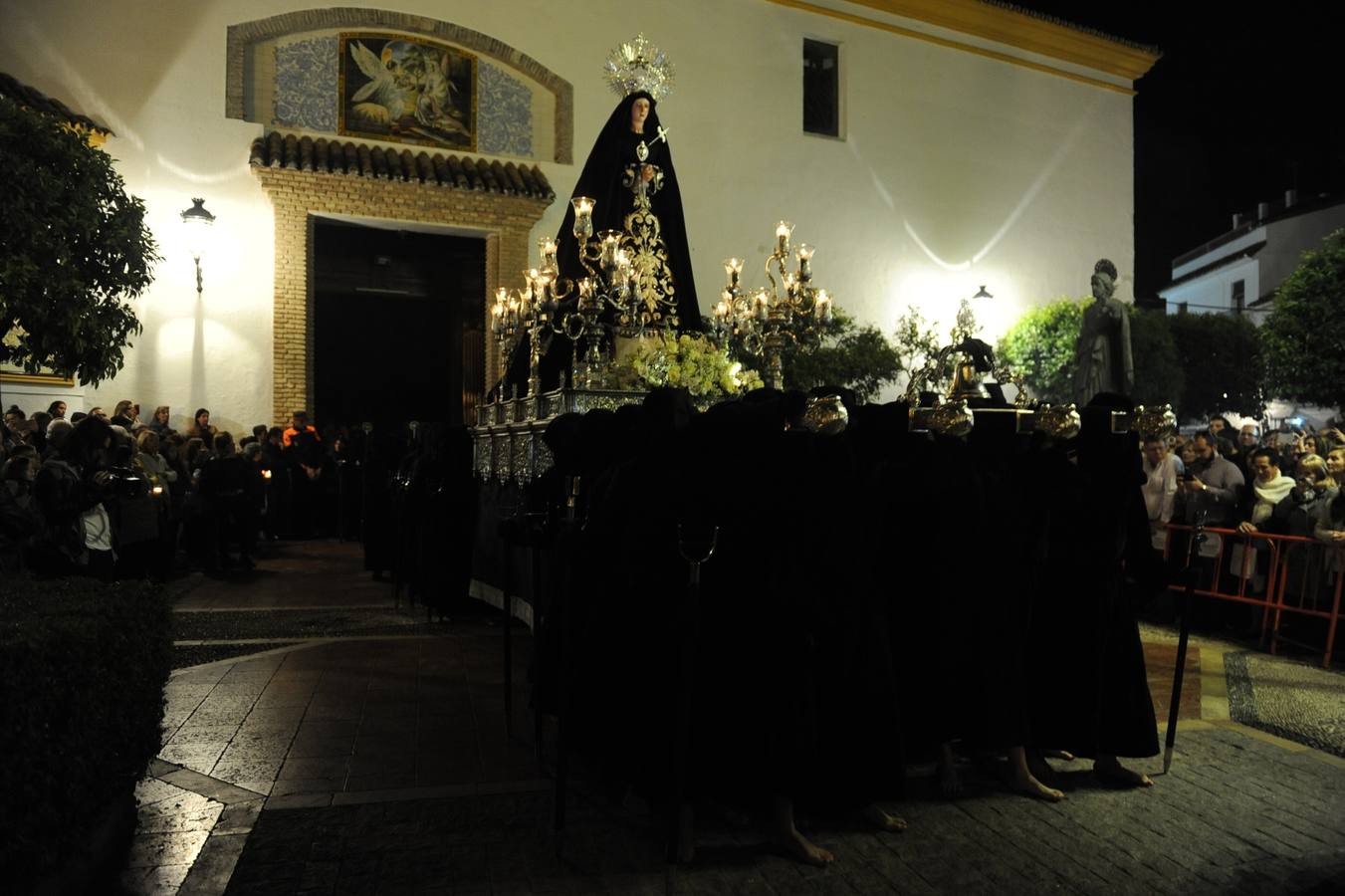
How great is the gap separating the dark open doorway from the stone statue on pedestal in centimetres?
1195

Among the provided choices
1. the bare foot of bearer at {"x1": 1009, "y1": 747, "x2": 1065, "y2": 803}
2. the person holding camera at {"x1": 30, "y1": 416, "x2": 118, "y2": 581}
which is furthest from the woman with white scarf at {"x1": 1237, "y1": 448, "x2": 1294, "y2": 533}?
the person holding camera at {"x1": 30, "y1": 416, "x2": 118, "y2": 581}

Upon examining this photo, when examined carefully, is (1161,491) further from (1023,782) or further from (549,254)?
(549,254)

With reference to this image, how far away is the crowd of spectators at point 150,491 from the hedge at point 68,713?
2.00 meters

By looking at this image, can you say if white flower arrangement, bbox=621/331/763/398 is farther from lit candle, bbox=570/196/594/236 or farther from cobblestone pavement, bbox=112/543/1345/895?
cobblestone pavement, bbox=112/543/1345/895

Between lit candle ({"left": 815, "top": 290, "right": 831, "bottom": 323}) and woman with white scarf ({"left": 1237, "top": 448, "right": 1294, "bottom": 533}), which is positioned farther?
lit candle ({"left": 815, "top": 290, "right": 831, "bottom": 323})

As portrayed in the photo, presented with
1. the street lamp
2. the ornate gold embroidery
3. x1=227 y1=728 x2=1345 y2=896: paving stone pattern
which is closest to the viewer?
x1=227 y1=728 x2=1345 y2=896: paving stone pattern

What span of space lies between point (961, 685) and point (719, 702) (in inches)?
48.9

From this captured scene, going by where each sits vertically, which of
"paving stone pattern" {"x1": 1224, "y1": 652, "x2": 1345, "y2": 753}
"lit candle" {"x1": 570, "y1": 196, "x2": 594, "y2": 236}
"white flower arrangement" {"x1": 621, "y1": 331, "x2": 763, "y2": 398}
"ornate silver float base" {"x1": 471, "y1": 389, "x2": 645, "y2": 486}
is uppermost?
"lit candle" {"x1": 570, "y1": 196, "x2": 594, "y2": 236}

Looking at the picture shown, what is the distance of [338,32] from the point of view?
51.7 feet

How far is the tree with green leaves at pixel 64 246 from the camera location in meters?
7.36

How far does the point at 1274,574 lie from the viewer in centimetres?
788

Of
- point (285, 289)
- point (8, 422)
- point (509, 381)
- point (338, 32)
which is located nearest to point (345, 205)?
point (285, 289)

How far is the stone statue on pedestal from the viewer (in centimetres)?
1808

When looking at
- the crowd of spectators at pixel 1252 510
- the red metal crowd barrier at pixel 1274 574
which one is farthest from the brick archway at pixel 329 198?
the red metal crowd barrier at pixel 1274 574
